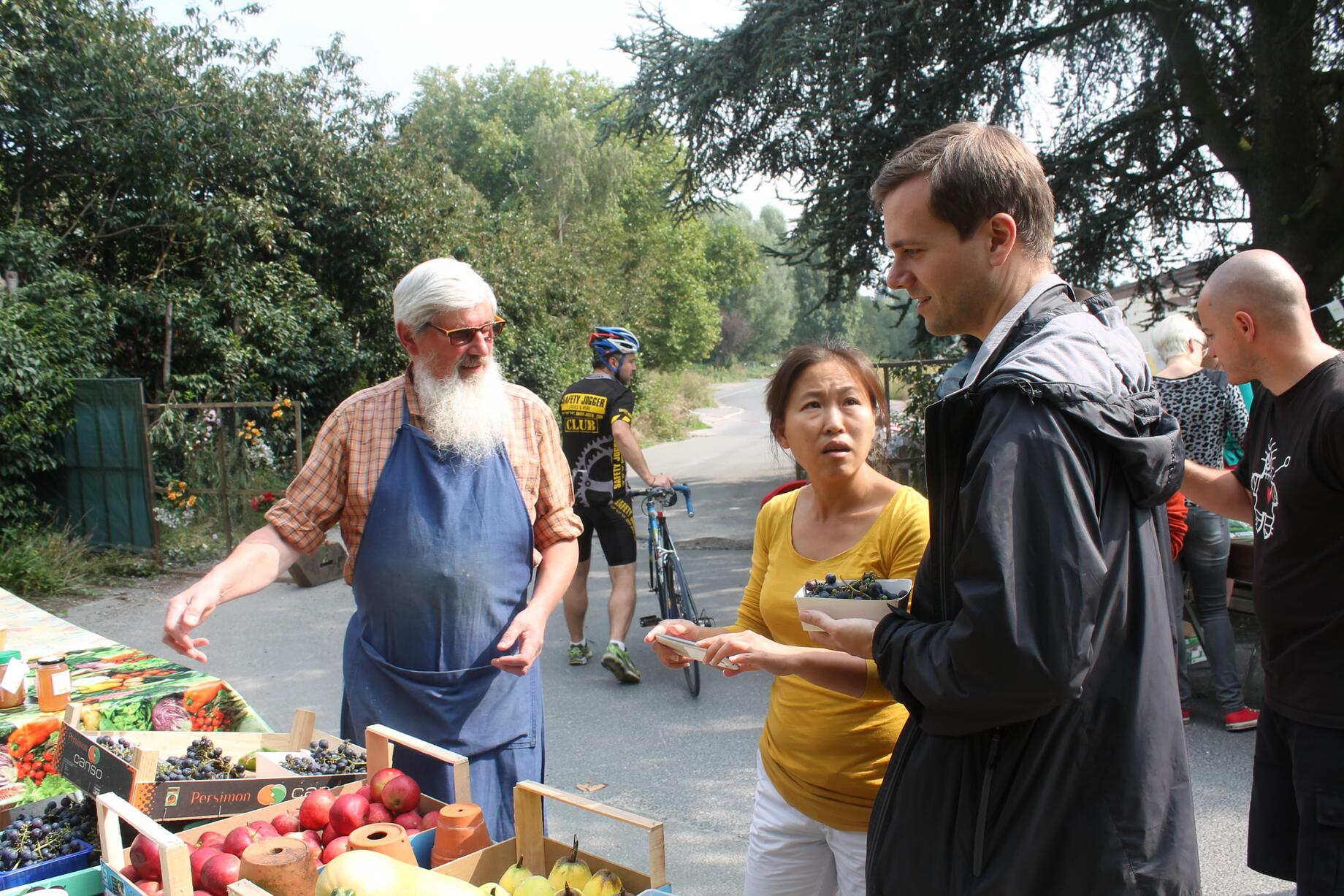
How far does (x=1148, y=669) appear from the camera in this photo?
127 cm

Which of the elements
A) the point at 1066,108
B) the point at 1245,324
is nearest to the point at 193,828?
the point at 1245,324

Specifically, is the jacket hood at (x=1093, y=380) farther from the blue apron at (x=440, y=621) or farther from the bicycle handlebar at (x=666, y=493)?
the bicycle handlebar at (x=666, y=493)

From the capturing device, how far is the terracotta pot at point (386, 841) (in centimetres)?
185

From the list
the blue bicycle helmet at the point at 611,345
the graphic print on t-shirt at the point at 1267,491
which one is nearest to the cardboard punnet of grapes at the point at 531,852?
the graphic print on t-shirt at the point at 1267,491

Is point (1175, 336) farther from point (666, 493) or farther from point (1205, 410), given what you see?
point (666, 493)

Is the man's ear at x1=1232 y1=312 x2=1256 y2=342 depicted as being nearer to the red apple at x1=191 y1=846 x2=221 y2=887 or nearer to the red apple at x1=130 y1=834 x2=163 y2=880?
the red apple at x1=191 y1=846 x2=221 y2=887

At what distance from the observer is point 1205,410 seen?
15.9 ft

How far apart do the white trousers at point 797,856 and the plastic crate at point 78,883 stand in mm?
1429

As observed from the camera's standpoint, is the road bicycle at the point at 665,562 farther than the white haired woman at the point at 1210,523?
Yes

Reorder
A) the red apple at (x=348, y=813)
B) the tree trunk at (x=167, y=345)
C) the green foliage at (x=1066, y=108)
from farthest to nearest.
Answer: the tree trunk at (x=167, y=345), the green foliage at (x=1066, y=108), the red apple at (x=348, y=813)

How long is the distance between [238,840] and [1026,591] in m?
1.67

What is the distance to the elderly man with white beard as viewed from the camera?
2.47 metres

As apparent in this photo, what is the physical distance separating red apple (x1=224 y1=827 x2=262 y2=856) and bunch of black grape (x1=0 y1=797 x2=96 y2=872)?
37 cm

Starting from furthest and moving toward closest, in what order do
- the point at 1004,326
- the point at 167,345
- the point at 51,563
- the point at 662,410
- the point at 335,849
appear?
the point at 662,410, the point at 167,345, the point at 51,563, the point at 335,849, the point at 1004,326
